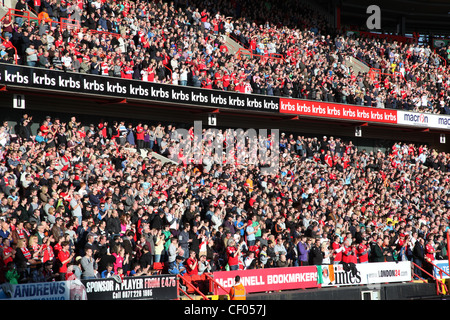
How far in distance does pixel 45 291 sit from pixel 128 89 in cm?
1125

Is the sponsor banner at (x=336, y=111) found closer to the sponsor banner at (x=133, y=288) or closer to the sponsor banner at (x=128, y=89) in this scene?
the sponsor banner at (x=128, y=89)

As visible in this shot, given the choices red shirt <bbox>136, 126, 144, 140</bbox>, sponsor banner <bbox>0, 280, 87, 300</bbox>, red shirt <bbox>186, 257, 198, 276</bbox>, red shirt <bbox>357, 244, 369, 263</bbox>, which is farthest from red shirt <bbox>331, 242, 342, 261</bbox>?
sponsor banner <bbox>0, 280, 87, 300</bbox>

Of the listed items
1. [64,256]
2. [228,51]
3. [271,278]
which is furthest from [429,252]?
[64,256]

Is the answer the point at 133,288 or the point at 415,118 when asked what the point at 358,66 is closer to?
the point at 415,118

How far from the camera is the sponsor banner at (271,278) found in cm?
1656

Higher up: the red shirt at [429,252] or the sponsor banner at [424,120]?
the sponsor banner at [424,120]

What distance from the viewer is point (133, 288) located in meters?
14.3

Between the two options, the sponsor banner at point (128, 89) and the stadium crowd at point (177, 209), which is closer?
the stadium crowd at point (177, 209)

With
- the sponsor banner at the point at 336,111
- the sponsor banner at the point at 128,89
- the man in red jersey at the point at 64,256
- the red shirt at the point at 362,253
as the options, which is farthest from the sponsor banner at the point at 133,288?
the sponsor banner at the point at 336,111

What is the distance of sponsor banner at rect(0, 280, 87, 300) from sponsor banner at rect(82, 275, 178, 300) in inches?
16.8

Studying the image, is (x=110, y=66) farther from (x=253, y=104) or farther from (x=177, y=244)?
(x=177, y=244)

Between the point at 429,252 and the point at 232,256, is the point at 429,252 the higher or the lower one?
the lower one

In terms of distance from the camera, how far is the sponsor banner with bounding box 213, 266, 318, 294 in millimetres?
16562

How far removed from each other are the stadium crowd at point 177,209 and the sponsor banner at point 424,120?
424 cm
